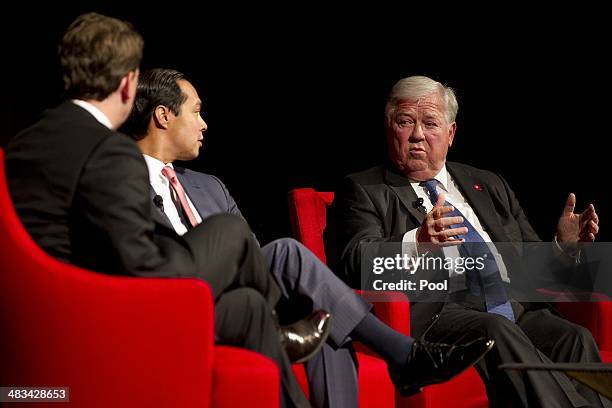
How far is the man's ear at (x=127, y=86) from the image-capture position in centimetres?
224

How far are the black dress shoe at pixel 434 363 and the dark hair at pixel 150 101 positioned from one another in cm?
120

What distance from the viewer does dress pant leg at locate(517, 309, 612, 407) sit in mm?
3071

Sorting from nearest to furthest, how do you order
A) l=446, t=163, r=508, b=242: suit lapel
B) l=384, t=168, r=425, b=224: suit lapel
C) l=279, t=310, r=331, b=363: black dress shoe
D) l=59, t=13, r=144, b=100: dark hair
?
1. l=59, t=13, r=144, b=100: dark hair
2. l=279, t=310, r=331, b=363: black dress shoe
3. l=384, t=168, r=425, b=224: suit lapel
4. l=446, t=163, r=508, b=242: suit lapel

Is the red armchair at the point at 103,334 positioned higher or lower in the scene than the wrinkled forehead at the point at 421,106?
lower

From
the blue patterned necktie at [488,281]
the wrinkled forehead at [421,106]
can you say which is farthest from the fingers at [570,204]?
the wrinkled forehead at [421,106]

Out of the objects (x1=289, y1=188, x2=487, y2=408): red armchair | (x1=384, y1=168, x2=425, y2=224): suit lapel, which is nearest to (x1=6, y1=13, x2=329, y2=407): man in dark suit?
(x1=289, y1=188, x2=487, y2=408): red armchair

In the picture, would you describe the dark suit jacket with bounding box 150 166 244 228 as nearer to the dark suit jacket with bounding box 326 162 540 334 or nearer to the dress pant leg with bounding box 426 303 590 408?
the dark suit jacket with bounding box 326 162 540 334

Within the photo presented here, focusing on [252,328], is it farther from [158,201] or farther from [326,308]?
[158,201]

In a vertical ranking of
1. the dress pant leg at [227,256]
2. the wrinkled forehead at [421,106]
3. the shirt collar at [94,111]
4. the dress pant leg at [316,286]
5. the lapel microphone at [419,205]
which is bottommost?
the dress pant leg at [316,286]

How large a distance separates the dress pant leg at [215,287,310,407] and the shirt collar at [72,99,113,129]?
20.2 inches

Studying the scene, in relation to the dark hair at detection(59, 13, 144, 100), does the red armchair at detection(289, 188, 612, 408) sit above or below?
below

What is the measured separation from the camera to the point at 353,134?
442cm

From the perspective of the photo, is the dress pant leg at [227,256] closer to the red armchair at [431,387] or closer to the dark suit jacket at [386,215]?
the red armchair at [431,387]

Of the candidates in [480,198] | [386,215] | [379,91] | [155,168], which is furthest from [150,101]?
[379,91]
